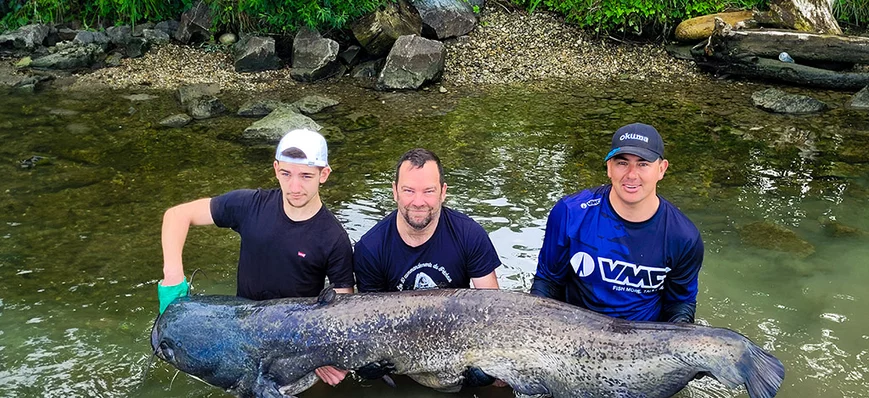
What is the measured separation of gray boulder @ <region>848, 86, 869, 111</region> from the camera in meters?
9.90

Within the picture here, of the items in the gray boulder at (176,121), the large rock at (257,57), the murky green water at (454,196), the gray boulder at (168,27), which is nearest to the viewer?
the murky green water at (454,196)

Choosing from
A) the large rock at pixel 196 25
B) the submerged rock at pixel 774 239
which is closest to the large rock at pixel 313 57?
the large rock at pixel 196 25

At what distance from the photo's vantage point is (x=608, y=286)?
4.05 meters

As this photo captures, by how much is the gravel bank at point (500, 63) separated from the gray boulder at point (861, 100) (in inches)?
88.0

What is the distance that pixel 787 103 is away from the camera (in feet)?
32.1

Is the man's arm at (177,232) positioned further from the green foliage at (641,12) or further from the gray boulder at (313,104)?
the green foliage at (641,12)

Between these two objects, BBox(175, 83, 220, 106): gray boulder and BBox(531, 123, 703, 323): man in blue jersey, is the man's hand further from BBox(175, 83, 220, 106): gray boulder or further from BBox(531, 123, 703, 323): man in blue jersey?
BBox(175, 83, 220, 106): gray boulder

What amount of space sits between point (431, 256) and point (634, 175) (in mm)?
1220

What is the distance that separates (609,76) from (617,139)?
8.08 m

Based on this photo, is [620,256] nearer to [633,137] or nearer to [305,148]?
[633,137]

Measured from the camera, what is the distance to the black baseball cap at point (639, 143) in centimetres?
374

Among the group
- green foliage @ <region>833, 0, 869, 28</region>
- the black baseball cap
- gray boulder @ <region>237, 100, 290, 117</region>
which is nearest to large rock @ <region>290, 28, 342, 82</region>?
gray boulder @ <region>237, 100, 290, 117</region>

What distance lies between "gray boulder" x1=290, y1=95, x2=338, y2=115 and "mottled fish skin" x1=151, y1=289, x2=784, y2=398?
6.21 meters

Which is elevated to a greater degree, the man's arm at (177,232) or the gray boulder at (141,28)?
the gray boulder at (141,28)
